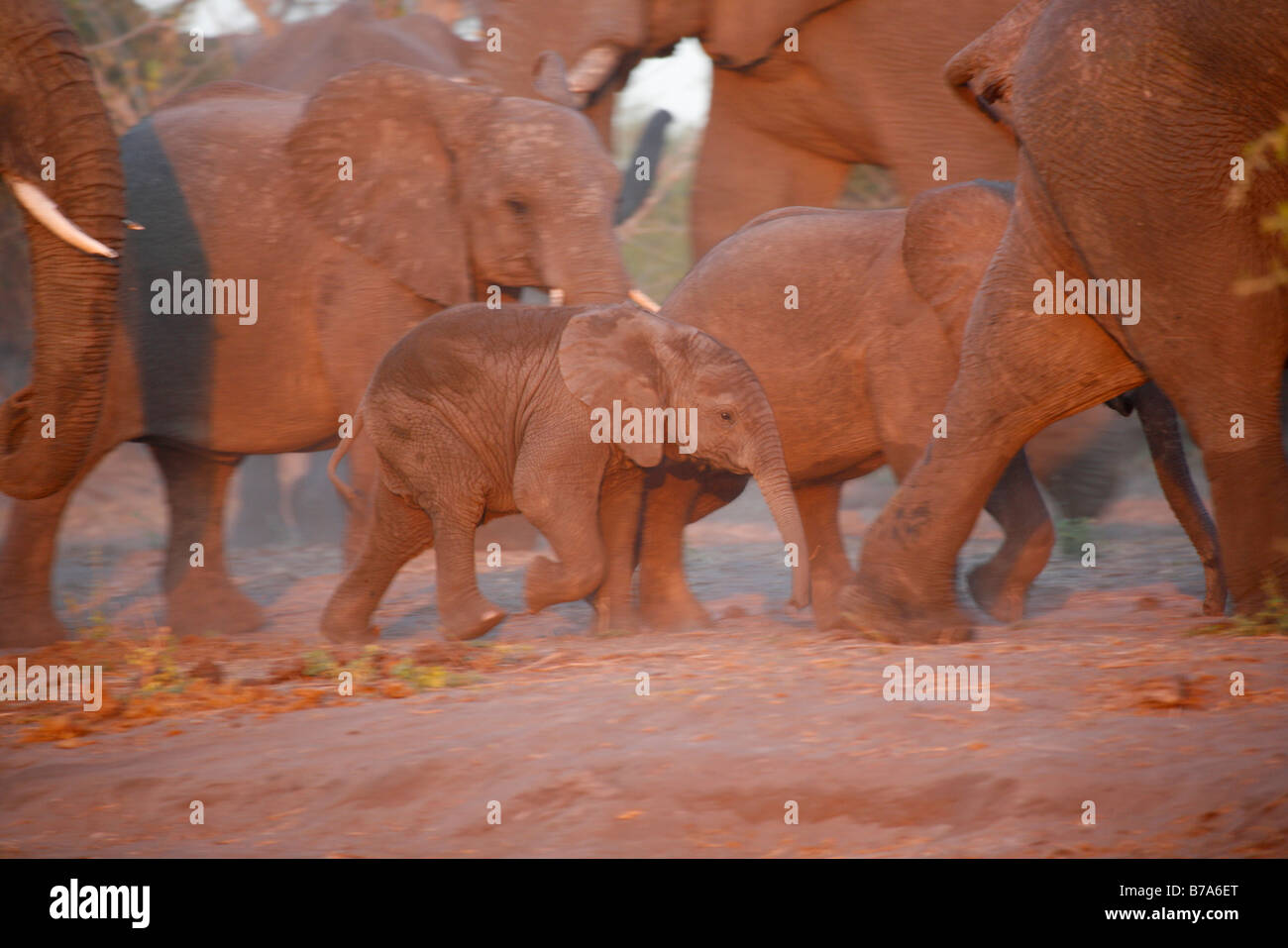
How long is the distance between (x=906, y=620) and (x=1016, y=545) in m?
0.99

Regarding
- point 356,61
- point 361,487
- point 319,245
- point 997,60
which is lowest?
point 361,487

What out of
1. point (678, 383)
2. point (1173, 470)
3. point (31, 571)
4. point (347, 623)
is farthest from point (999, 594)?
point (31, 571)

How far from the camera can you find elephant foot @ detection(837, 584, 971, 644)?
5086 millimetres

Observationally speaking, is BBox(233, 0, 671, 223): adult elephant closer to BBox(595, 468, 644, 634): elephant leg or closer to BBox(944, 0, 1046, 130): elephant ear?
BBox(595, 468, 644, 634): elephant leg

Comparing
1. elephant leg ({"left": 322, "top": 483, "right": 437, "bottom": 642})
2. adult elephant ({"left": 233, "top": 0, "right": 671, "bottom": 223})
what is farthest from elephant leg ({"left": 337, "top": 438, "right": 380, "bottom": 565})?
adult elephant ({"left": 233, "top": 0, "right": 671, "bottom": 223})

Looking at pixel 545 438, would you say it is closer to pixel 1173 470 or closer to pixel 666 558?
pixel 666 558

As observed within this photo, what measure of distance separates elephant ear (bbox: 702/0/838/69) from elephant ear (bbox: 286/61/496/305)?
1492 millimetres

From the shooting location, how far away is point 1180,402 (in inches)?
184

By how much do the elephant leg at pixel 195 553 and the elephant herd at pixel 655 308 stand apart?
2cm

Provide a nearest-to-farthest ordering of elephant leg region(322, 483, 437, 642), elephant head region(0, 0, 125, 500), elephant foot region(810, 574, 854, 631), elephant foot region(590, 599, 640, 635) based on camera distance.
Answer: elephant head region(0, 0, 125, 500)
elephant foot region(810, 574, 854, 631)
elephant foot region(590, 599, 640, 635)
elephant leg region(322, 483, 437, 642)

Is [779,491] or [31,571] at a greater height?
[779,491]

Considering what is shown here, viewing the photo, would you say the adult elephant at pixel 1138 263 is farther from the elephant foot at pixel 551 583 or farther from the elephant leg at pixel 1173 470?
the elephant foot at pixel 551 583

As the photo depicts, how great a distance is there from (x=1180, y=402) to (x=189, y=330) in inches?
150

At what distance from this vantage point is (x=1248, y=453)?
4.62m
